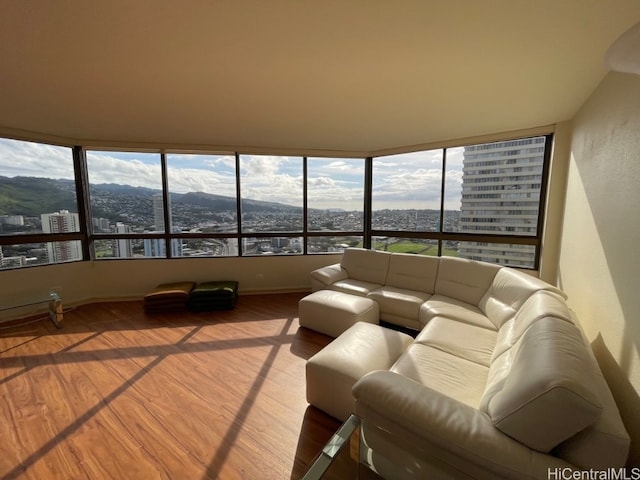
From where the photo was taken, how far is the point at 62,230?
3688 mm

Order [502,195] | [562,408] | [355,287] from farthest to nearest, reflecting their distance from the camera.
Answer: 1. [502,195]
2. [355,287]
3. [562,408]

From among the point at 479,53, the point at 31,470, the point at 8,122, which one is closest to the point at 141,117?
the point at 8,122

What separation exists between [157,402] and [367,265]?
9.00 feet

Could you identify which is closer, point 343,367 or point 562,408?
point 562,408

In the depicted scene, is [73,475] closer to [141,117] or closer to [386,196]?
[141,117]

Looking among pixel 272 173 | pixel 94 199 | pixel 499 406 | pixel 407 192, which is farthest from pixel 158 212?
pixel 499 406

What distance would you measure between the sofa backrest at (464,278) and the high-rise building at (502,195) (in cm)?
90

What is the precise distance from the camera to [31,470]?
1.47 meters

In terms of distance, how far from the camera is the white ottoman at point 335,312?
2781mm

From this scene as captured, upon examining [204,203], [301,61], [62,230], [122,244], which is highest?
[301,61]

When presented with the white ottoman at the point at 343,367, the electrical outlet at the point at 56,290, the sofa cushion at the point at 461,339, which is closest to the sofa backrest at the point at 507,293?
the sofa cushion at the point at 461,339

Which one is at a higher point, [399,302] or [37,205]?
[37,205]

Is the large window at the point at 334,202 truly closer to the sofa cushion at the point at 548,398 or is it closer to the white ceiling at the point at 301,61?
the white ceiling at the point at 301,61

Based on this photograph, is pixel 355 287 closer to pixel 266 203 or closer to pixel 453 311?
pixel 453 311
